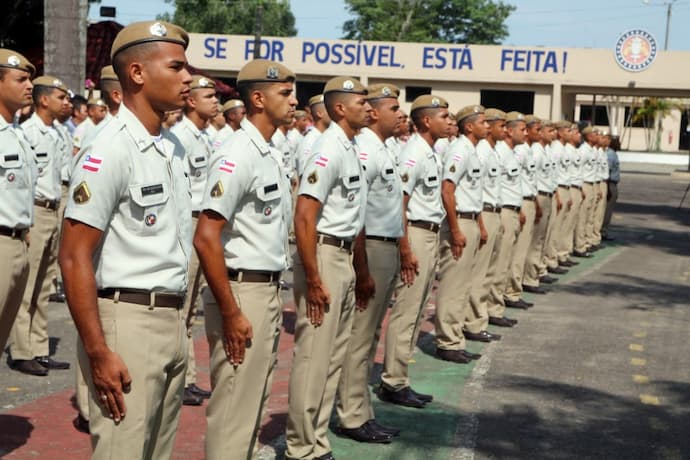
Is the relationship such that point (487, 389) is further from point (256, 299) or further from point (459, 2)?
point (459, 2)

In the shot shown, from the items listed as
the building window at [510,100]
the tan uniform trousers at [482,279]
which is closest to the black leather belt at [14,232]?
the tan uniform trousers at [482,279]

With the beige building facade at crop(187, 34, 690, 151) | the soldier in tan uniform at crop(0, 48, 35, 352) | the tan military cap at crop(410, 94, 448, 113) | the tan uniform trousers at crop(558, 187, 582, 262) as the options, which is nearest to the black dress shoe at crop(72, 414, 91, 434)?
the soldier in tan uniform at crop(0, 48, 35, 352)

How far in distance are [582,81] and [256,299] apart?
3606 cm

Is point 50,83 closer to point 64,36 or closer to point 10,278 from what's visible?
point 10,278

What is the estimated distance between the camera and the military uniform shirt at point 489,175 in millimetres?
9547

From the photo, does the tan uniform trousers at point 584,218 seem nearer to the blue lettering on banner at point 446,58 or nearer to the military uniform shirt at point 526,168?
the military uniform shirt at point 526,168

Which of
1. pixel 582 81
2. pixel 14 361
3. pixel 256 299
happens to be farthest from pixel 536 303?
pixel 582 81

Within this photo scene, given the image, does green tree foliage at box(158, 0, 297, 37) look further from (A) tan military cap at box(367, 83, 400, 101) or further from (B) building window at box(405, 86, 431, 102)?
(A) tan military cap at box(367, 83, 400, 101)

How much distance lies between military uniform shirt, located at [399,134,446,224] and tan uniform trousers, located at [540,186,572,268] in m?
6.59

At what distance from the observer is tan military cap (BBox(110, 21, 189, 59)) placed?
3465 mm

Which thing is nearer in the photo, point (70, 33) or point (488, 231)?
point (488, 231)

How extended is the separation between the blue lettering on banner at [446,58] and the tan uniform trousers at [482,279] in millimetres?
31152

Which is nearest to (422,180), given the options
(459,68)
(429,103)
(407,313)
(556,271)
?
(429,103)

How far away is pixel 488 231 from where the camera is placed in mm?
9672
